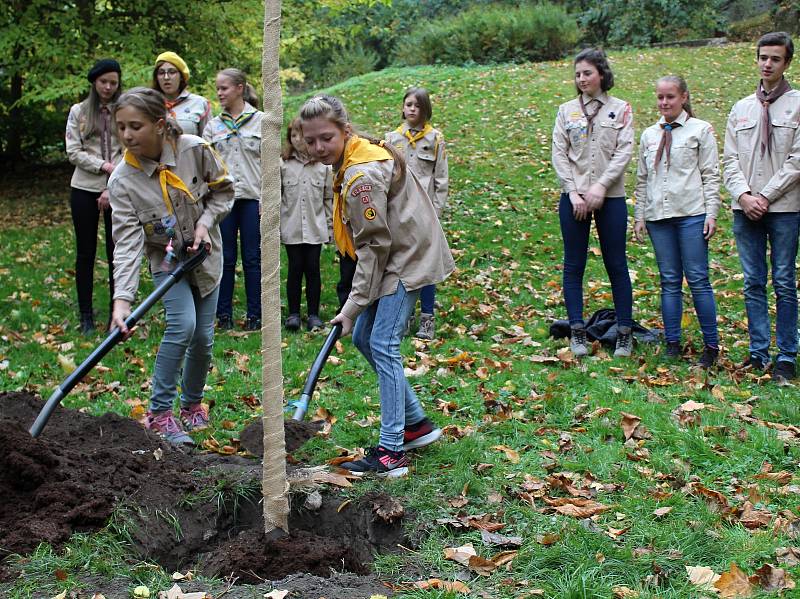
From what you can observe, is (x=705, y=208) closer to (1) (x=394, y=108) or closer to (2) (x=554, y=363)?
(2) (x=554, y=363)

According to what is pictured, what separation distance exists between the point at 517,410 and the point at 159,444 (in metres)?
2.34

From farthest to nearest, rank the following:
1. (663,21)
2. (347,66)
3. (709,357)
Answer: (347,66)
(663,21)
(709,357)

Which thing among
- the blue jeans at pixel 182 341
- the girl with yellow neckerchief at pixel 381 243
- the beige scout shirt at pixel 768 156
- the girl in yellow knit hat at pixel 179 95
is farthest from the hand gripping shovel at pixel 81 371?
the beige scout shirt at pixel 768 156

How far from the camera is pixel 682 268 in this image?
6.59 metres

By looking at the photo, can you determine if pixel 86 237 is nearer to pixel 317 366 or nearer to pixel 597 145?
pixel 317 366

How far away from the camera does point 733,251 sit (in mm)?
10164

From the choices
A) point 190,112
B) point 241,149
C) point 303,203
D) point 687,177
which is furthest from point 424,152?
point 687,177

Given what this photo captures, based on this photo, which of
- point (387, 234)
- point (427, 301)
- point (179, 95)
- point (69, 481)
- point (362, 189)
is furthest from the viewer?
point (427, 301)

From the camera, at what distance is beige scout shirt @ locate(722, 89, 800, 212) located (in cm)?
587

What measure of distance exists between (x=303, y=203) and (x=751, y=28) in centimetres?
2068

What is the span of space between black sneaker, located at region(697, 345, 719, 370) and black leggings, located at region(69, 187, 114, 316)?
508 centimetres

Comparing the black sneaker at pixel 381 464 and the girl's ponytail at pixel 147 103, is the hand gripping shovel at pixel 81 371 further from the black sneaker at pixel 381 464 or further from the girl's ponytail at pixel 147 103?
the black sneaker at pixel 381 464

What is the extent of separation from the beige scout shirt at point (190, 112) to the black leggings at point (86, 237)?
1.05 m

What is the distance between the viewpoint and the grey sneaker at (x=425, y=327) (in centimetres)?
727
